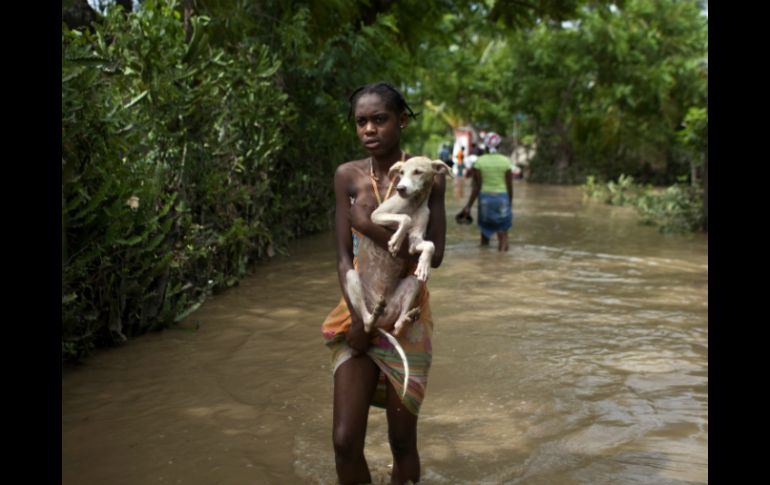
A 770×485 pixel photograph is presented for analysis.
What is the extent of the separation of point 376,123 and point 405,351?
0.95 m

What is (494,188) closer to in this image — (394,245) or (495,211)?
(495,211)

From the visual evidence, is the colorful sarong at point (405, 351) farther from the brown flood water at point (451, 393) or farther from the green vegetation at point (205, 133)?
the green vegetation at point (205, 133)

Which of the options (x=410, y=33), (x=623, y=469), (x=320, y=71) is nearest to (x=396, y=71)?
(x=410, y=33)

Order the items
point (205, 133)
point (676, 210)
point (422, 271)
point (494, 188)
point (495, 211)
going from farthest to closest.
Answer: point (676, 210) < point (495, 211) < point (494, 188) < point (205, 133) < point (422, 271)

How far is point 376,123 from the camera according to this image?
311 cm

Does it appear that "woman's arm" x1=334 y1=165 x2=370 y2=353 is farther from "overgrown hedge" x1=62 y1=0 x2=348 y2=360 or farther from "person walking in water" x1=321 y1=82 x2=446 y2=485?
"overgrown hedge" x1=62 y1=0 x2=348 y2=360

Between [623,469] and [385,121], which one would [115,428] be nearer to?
[385,121]

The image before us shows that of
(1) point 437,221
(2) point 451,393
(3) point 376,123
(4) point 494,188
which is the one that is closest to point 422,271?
(1) point 437,221

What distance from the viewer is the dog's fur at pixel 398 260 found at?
2973 millimetres

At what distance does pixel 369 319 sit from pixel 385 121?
32.3 inches

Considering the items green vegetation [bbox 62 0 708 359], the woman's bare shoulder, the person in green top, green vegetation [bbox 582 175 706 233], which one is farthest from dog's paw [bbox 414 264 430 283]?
green vegetation [bbox 582 175 706 233]

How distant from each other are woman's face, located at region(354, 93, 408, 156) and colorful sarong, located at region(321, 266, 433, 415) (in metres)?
0.62

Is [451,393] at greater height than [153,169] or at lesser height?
lesser

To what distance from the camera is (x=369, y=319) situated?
2.99 meters
